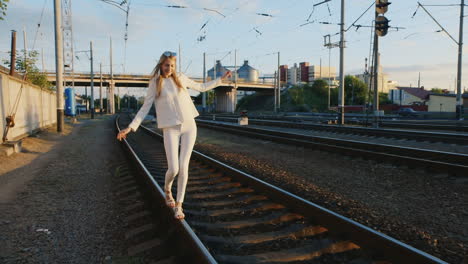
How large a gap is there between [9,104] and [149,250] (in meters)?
11.4

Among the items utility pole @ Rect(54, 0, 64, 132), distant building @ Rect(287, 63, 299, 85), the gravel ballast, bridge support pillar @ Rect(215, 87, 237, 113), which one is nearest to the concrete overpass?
bridge support pillar @ Rect(215, 87, 237, 113)

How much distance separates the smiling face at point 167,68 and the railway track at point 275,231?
1749 mm

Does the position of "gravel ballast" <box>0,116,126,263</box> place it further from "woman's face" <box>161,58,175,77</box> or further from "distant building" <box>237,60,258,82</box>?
"distant building" <box>237,60,258,82</box>

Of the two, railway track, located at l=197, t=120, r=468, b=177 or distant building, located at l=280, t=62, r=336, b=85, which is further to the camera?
distant building, located at l=280, t=62, r=336, b=85

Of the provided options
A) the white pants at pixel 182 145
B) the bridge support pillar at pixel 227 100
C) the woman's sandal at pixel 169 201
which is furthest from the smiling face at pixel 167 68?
the bridge support pillar at pixel 227 100

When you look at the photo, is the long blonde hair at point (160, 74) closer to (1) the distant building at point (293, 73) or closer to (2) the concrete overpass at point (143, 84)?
(2) the concrete overpass at point (143, 84)

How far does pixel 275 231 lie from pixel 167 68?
2333 mm

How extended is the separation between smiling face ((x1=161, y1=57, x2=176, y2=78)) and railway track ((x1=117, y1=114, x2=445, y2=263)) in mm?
1749

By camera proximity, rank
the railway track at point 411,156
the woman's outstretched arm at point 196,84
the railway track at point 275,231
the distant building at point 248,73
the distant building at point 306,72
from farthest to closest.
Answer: the distant building at point 306,72 < the distant building at point 248,73 < the railway track at point 411,156 < the woman's outstretched arm at point 196,84 < the railway track at point 275,231

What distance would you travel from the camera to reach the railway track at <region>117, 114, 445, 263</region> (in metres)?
3.38

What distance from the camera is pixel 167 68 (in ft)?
13.7

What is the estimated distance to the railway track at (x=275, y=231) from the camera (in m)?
3.38

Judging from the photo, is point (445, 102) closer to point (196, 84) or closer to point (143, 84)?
point (143, 84)

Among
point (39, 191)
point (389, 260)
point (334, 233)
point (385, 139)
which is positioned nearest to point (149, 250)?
point (334, 233)
